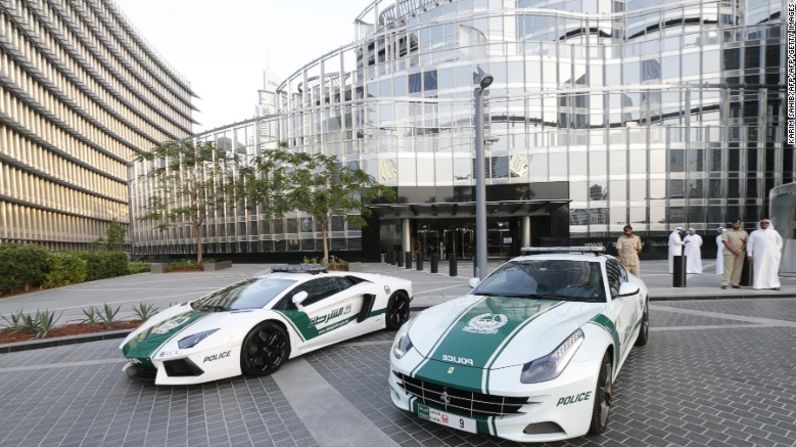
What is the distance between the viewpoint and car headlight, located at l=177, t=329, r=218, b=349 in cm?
453

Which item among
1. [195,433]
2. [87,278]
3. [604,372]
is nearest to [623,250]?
[604,372]

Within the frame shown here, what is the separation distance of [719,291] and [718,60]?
25.1 m

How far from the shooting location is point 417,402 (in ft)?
10.9

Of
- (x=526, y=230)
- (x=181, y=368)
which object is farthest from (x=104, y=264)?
(x=526, y=230)

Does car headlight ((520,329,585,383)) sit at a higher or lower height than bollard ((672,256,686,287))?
higher

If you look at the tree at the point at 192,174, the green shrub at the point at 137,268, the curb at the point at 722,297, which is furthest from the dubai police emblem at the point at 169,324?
the tree at the point at 192,174

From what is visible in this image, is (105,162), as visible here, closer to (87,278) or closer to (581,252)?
(87,278)

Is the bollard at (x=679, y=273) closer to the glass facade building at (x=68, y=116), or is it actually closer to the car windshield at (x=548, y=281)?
the car windshield at (x=548, y=281)

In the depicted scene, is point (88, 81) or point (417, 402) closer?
point (417, 402)

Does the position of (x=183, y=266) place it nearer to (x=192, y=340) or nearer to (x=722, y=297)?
(x=192, y=340)

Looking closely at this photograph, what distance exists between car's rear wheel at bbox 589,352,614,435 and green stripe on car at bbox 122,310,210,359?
450 cm

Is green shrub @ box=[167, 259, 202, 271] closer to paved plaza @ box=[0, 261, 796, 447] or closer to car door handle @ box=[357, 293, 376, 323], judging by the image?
paved plaza @ box=[0, 261, 796, 447]

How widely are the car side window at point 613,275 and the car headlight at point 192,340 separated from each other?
15.3 ft

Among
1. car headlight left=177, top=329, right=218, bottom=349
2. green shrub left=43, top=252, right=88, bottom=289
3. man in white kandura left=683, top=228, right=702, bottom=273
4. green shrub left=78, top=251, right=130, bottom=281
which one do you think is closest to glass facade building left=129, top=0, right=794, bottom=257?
man in white kandura left=683, top=228, right=702, bottom=273
